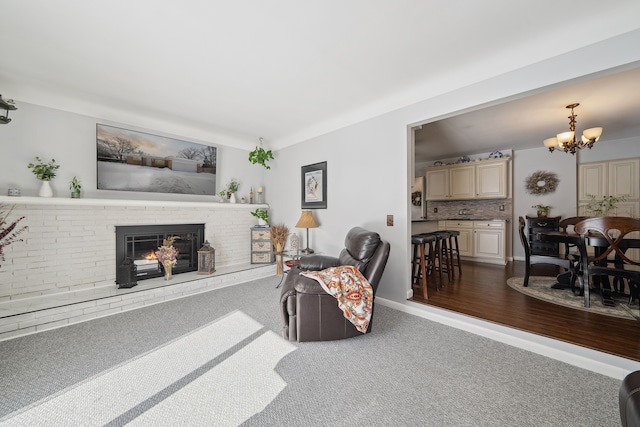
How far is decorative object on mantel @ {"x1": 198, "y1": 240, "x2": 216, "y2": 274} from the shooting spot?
12.2ft

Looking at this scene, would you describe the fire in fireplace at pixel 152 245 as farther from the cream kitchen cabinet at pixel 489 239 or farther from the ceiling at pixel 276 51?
the cream kitchen cabinet at pixel 489 239

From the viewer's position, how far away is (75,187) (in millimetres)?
2932

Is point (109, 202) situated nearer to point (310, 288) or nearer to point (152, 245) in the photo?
point (152, 245)

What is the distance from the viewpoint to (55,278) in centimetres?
280

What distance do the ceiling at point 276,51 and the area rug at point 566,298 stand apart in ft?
8.13

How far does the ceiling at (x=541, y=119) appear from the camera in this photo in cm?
267

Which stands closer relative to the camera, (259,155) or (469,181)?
(259,155)

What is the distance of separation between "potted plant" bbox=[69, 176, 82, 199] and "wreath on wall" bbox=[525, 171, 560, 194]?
8028 mm

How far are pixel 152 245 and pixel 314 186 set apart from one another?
2730 millimetres

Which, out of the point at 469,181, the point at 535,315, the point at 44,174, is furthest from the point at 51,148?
the point at 469,181

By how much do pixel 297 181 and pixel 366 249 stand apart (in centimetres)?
238

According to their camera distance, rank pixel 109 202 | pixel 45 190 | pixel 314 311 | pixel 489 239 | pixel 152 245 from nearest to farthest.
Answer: pixel 314 311 < pixel 45 190 < pixel 109 202 < pixel 152 245 < pixel 489 239

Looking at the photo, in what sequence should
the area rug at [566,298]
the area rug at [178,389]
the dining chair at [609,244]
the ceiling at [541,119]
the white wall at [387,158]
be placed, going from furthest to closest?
the ceiling at [541,119] < the area rug at [566,298] < the dining chair at [609,244] < the white wall at [387,158] < the area rug at [178,389]

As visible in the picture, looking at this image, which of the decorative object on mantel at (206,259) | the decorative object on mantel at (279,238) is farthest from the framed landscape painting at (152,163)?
the decorative object on mantel at (279,238)
